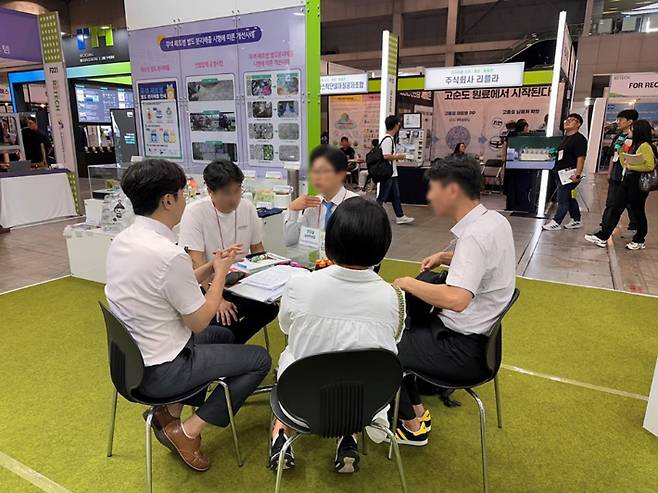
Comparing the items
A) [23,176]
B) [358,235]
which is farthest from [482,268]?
[23,176]

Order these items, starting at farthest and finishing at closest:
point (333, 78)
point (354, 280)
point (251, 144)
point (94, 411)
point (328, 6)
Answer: point (328, 6) → point (333, 78) → point (251, 144) → point (94, 411) → point (354, 280)

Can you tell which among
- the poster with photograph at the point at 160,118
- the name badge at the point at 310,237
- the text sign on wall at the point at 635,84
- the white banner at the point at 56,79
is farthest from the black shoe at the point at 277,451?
the text sign on wall at the point at 635,84

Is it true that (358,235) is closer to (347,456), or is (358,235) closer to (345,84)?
(347,456)

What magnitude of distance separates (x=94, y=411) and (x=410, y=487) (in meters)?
1.58

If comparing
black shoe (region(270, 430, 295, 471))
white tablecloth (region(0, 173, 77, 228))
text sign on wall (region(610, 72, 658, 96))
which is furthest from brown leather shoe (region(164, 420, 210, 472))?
text sign on wall (region(610, 72, 658, 96))

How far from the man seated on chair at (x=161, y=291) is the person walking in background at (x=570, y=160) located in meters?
5.42

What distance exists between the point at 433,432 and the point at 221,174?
5.22 ft

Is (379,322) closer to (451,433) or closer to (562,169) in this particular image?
(451,433)

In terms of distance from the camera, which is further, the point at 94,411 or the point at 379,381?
the point at 94,411

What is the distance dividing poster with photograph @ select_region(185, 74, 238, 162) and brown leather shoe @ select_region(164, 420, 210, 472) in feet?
8.74

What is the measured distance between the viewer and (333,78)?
375 inches

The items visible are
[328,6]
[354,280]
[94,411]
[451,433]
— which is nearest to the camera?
[354,280]

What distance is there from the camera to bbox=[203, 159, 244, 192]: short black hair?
2.18 metres

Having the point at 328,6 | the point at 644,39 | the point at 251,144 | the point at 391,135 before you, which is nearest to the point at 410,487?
the point at 251,144
